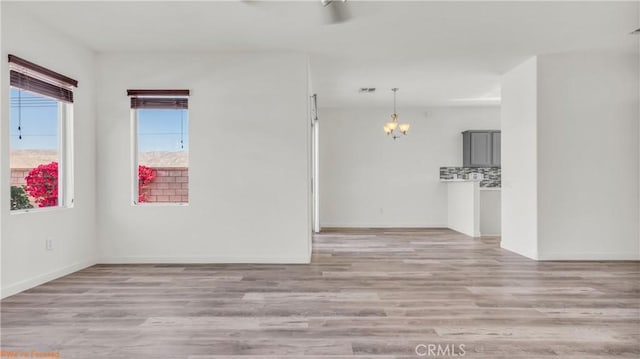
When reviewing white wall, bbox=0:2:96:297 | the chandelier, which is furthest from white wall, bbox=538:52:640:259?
white wall, bbox=0:2:96:297

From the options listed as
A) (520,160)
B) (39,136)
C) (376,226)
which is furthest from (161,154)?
(376,226)

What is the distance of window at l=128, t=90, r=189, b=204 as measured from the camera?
200 inches

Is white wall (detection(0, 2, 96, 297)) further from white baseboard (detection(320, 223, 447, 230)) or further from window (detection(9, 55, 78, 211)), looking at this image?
white baseboard (detection(320, 223, 447, 230))

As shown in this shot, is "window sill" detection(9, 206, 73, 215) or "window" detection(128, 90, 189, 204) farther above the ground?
"window" detection(128, 90, 189, 204)

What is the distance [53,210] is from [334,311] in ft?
10.2

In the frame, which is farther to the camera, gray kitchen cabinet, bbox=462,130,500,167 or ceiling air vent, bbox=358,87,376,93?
gray kitchen cabinet, bbox=462,130,500,167

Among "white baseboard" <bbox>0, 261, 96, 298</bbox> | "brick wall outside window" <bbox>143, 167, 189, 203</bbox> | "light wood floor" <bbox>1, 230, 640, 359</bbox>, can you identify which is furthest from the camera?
"brick wall outside window" <bbox>143, 167, 189, 203</bbox>

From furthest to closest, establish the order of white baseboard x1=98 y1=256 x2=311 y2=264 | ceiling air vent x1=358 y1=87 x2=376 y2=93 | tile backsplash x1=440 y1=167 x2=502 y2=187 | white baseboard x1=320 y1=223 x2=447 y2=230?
tile backsplash x1=440 y1=167 x2=502 y2=187
white baseboard x1=320 y1=223 x2=447 y2=230
ceiling air vent x1=358 y1=87 x2=376 y2=93
white baseboard x1=98 y1=256 x2=311 y2=264

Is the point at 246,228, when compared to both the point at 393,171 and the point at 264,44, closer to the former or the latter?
the point at 264,44

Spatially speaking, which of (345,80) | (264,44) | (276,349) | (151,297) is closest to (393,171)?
(345,80)

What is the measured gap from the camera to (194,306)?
3.23 meters

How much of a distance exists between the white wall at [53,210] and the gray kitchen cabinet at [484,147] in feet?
23.0

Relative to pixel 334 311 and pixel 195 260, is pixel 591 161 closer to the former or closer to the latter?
pixel 334 311

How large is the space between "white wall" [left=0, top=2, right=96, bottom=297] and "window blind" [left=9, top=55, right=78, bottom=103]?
0.08 metres
